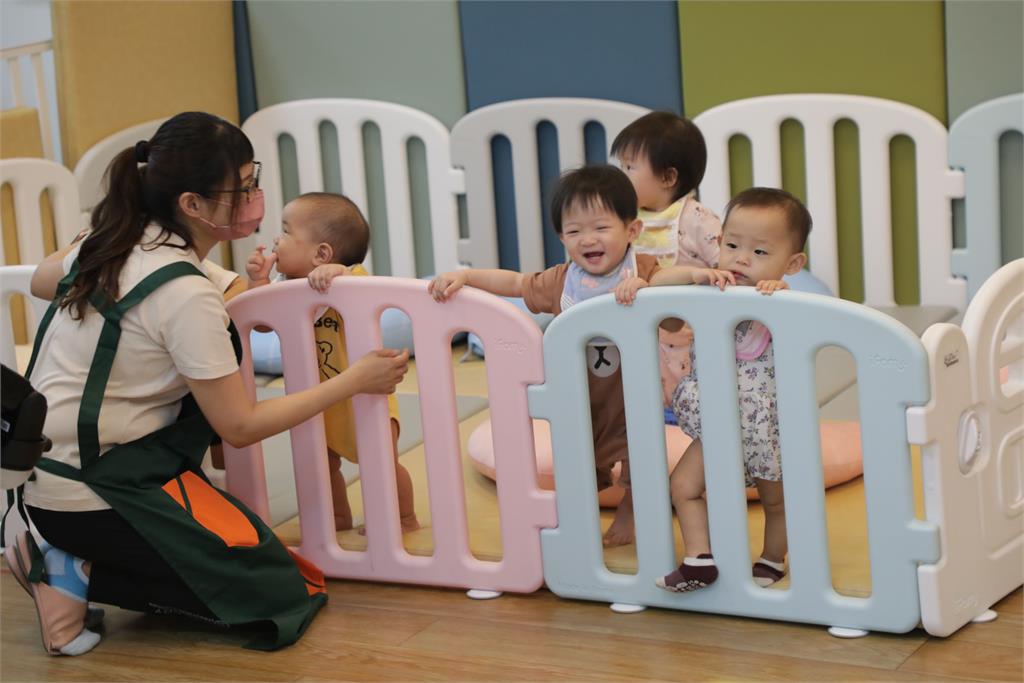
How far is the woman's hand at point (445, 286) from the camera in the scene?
5.89ft

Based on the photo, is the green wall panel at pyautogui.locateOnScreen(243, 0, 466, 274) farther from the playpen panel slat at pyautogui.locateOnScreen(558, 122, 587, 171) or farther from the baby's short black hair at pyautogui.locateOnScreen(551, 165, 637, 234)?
the baby's short black hair at pyautogui.locateOnScreen(551, 165, 637, 234)

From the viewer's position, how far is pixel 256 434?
1.78 metres

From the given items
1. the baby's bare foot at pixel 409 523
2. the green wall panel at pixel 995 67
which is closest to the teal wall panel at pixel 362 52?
the green wall panel at pixel 995 67

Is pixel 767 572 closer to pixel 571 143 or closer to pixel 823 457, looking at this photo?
pixel 823 457

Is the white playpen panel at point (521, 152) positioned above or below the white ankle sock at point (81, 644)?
above

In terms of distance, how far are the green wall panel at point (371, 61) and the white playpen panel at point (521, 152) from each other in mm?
114

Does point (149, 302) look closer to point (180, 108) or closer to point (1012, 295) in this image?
point (1012, 295)

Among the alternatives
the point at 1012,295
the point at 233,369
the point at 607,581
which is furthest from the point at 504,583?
the point at 1012,295

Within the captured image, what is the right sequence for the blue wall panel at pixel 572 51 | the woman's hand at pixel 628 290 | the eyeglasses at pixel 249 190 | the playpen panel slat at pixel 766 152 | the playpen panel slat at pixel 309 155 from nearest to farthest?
the woman's hand at pixel 628 290, the eyeglasses at pixel 249 190, the playpen panel slat at pixel 766 152, the blue wall panel at pixel 572 51, the playpen panel slat at pixel 309 155

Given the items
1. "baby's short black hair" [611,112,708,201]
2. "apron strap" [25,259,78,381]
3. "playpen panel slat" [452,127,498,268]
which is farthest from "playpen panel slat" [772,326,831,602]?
"playpen panel slat" [452,127,498,268]

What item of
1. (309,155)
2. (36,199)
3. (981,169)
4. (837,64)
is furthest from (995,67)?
(36,199)

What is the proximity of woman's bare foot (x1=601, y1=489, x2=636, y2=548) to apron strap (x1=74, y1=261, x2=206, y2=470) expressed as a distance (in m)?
A: 0.66

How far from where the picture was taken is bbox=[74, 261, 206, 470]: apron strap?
172 centimetres

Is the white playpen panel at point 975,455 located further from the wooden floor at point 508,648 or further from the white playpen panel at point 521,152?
the white playpen panel at point 521,152
